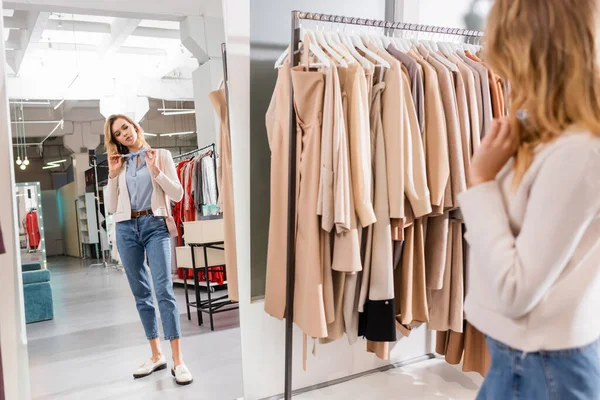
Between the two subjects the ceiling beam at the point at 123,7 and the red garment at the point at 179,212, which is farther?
the red garment at the point at 179,212

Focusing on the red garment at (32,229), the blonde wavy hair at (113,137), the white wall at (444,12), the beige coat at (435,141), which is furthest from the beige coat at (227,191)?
the white wall at (444,12)

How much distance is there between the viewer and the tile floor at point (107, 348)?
202cm

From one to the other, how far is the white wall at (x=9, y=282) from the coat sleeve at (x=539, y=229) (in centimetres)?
184

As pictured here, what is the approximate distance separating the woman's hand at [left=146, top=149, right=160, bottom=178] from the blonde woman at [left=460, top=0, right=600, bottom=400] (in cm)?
165

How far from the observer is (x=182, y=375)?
224 centimetres

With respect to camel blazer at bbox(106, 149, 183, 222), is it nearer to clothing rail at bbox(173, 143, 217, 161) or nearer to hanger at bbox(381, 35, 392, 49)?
clothing rail at bbox(173, 143, 217, 161)

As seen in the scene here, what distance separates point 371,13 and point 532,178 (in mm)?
2061

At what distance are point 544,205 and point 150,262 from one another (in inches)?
72.7

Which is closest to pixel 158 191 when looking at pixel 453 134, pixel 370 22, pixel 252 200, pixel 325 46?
pixel 252 200

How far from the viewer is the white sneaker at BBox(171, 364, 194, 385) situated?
7.30 feet

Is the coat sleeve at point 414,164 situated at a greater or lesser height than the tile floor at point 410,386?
greater

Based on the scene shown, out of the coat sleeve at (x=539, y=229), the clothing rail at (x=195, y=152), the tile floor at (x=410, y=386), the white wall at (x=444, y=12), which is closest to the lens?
the coat sleeve at (x=539, y=229)

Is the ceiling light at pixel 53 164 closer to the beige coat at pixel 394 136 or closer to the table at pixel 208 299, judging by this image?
the table at pixel 208 299

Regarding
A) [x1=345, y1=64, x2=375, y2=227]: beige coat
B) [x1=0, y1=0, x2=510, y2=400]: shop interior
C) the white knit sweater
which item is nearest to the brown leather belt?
[x1=0, y1=0, x2=510, y2=400]: shop interior
